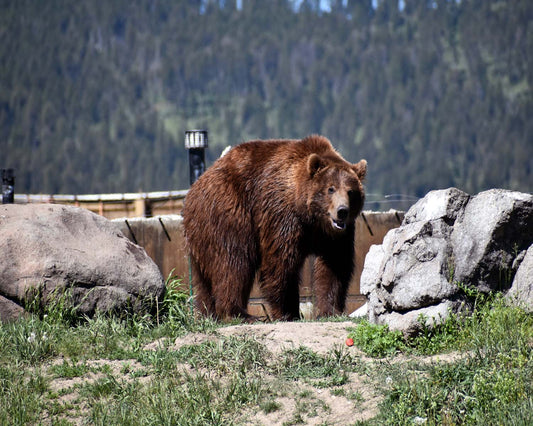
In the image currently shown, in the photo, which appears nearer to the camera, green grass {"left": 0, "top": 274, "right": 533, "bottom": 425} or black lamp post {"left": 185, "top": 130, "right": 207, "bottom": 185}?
green grass {"left": 0, "top": 274, "right": 533, "bottom": 425}

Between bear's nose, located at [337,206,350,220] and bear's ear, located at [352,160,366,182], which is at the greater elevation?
bear's ear, located at [352,160,366,182]

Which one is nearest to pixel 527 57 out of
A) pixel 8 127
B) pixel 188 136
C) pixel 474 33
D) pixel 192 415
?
pixel 474 33

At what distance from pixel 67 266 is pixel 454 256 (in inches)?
140

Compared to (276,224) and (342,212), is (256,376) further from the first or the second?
(276,224)

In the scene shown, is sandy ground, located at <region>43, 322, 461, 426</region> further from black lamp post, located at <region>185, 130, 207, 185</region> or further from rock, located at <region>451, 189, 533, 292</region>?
black lamp post, located at <region>185, 130, 207, 185</region>

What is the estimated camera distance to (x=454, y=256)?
590 cm

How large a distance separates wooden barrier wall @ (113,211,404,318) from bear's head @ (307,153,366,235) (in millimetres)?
4252

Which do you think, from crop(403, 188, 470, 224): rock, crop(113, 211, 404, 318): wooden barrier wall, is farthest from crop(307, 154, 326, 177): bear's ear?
crop(113, 211, 404, 318): wooden barrier wall

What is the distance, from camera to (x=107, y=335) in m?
6.37

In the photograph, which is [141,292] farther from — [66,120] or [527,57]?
[527,57]

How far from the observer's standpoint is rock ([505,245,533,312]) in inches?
220

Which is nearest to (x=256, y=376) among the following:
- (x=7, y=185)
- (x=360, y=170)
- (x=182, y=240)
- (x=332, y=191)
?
(x=332, y=191)

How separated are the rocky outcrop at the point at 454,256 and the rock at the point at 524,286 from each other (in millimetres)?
65

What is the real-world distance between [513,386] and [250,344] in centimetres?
207
